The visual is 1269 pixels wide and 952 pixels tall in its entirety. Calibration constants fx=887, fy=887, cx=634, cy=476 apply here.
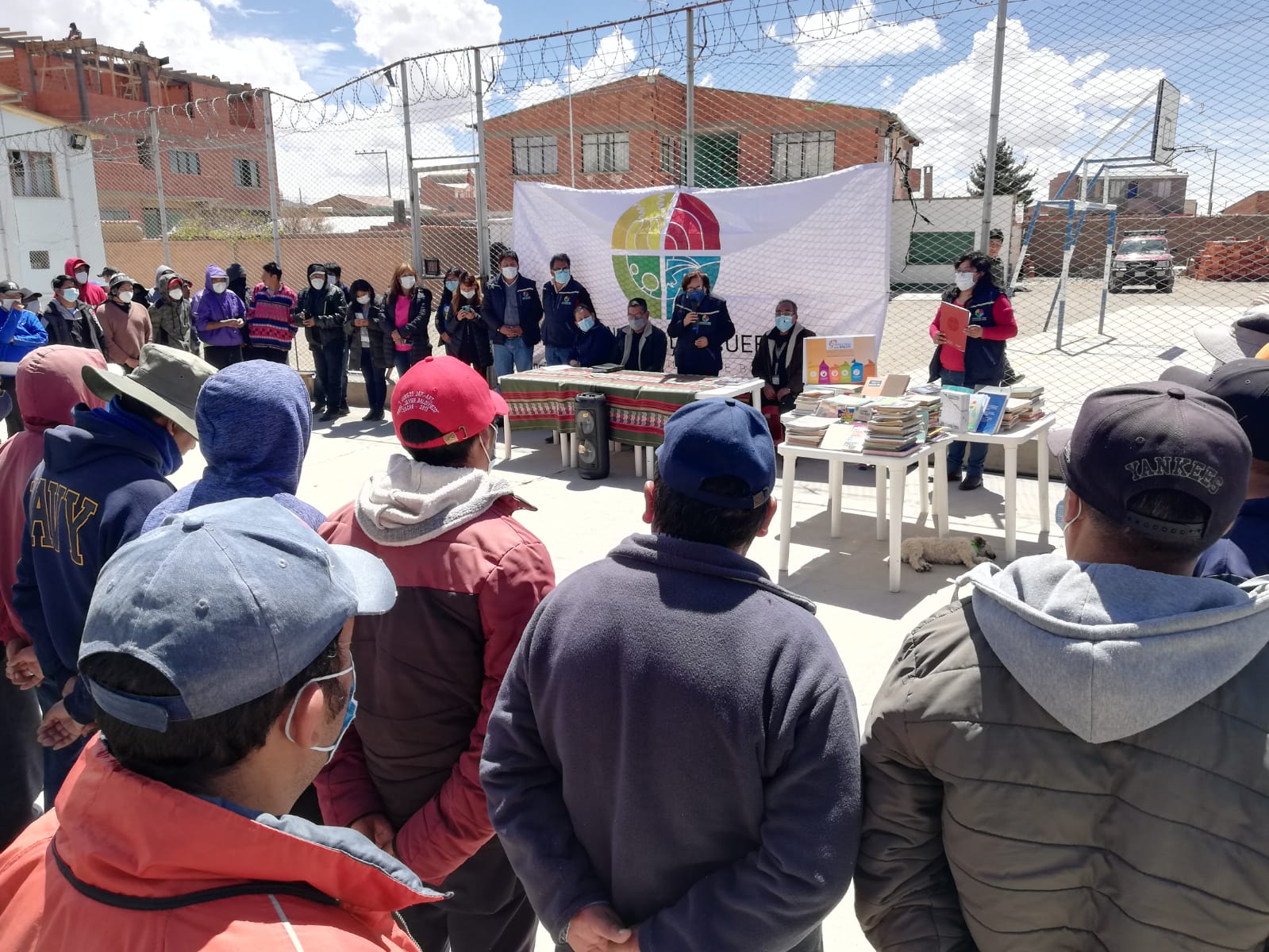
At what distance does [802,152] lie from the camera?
12680mm

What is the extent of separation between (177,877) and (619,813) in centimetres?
74

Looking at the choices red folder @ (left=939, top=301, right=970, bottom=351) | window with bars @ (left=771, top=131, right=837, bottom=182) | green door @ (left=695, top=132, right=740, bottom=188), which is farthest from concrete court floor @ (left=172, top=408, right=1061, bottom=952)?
window with bars @ (left=771, top=131, right=837, bottom=182)

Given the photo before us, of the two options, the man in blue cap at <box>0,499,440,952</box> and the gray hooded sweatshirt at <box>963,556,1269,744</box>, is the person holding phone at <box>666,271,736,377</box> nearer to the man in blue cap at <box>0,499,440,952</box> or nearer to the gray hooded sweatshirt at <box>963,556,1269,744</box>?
the gray hooded sweatshirt at <box>963,556,1269,744</box>

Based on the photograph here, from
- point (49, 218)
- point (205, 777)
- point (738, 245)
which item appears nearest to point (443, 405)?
point (205, 777)

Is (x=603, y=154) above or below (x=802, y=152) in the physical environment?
above

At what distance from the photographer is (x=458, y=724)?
196 centimetres

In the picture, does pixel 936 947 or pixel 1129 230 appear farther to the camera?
pixel 1129 230

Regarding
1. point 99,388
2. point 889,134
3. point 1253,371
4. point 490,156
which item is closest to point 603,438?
point 889,134

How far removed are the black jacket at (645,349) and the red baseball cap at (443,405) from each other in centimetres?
676

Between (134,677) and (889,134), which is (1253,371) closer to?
(134,677)

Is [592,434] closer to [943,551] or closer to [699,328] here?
[699,328]

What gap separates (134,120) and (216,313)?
13.9m

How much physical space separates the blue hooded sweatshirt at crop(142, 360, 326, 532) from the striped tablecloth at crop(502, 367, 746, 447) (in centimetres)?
507

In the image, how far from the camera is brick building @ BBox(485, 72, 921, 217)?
9.18 m
